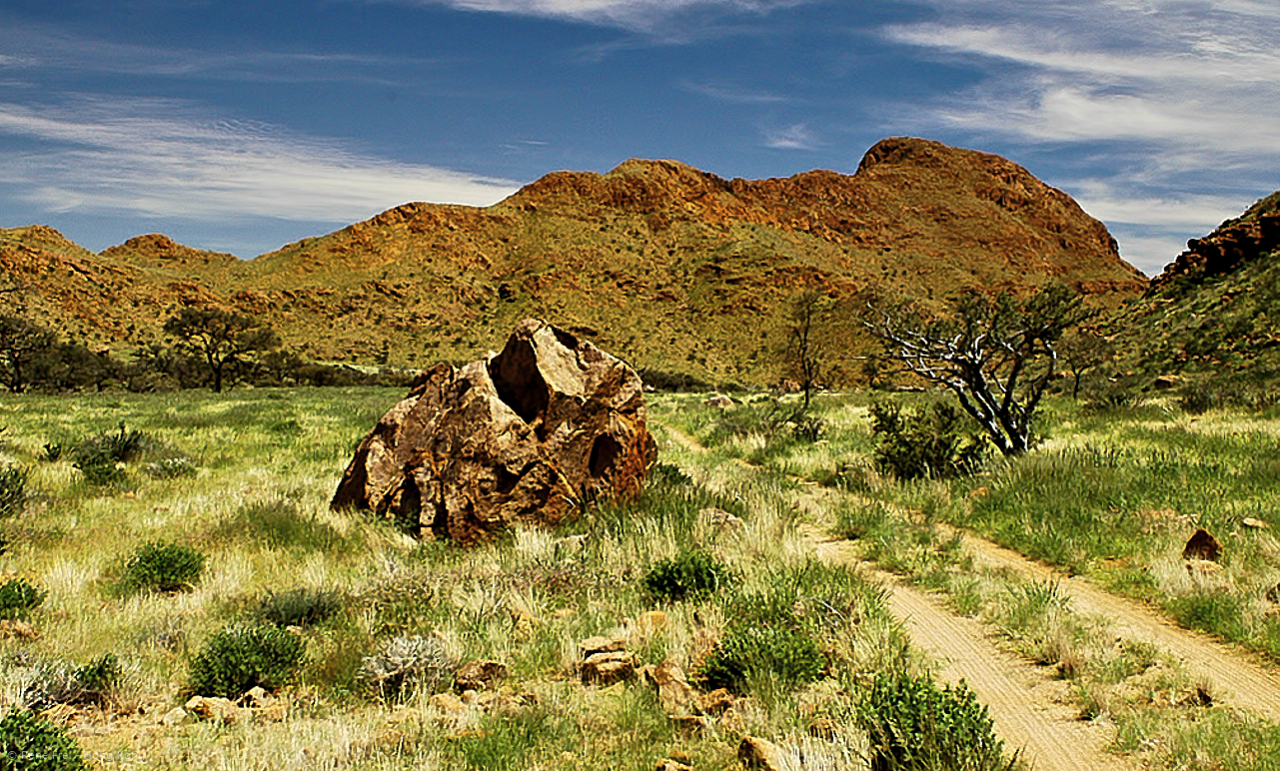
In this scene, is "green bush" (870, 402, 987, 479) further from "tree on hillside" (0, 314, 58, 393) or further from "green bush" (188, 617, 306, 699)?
"tree on hillside" (0, 314, 58, 393)

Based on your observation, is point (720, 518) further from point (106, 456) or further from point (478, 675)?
point (106, 456)

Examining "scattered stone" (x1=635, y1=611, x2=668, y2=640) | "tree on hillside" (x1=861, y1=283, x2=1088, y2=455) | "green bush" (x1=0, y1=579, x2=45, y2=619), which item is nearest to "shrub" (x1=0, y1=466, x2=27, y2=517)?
"green bush" (x1=0, y1=579, x2=45, y2=619)

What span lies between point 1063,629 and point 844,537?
3333mm

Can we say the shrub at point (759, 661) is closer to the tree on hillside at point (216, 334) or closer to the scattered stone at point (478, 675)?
the scattered stone at point (478, 675)

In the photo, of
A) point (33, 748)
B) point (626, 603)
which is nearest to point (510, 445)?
point (626, 603)

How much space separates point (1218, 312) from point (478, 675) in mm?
37781

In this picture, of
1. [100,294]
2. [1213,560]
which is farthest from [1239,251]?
[100,294]

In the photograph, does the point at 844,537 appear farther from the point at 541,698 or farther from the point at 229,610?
the point at 229,610

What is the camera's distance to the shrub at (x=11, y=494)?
27.0ft

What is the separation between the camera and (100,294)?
73.4 metres

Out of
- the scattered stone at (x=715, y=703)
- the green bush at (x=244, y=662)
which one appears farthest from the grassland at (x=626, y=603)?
the green bush at (x=244, y=662)

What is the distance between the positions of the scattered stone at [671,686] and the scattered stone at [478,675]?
35.0 inches

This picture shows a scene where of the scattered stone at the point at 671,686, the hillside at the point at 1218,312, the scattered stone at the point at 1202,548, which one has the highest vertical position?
the hillside at the point at 1218,312

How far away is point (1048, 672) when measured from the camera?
4.42 m
